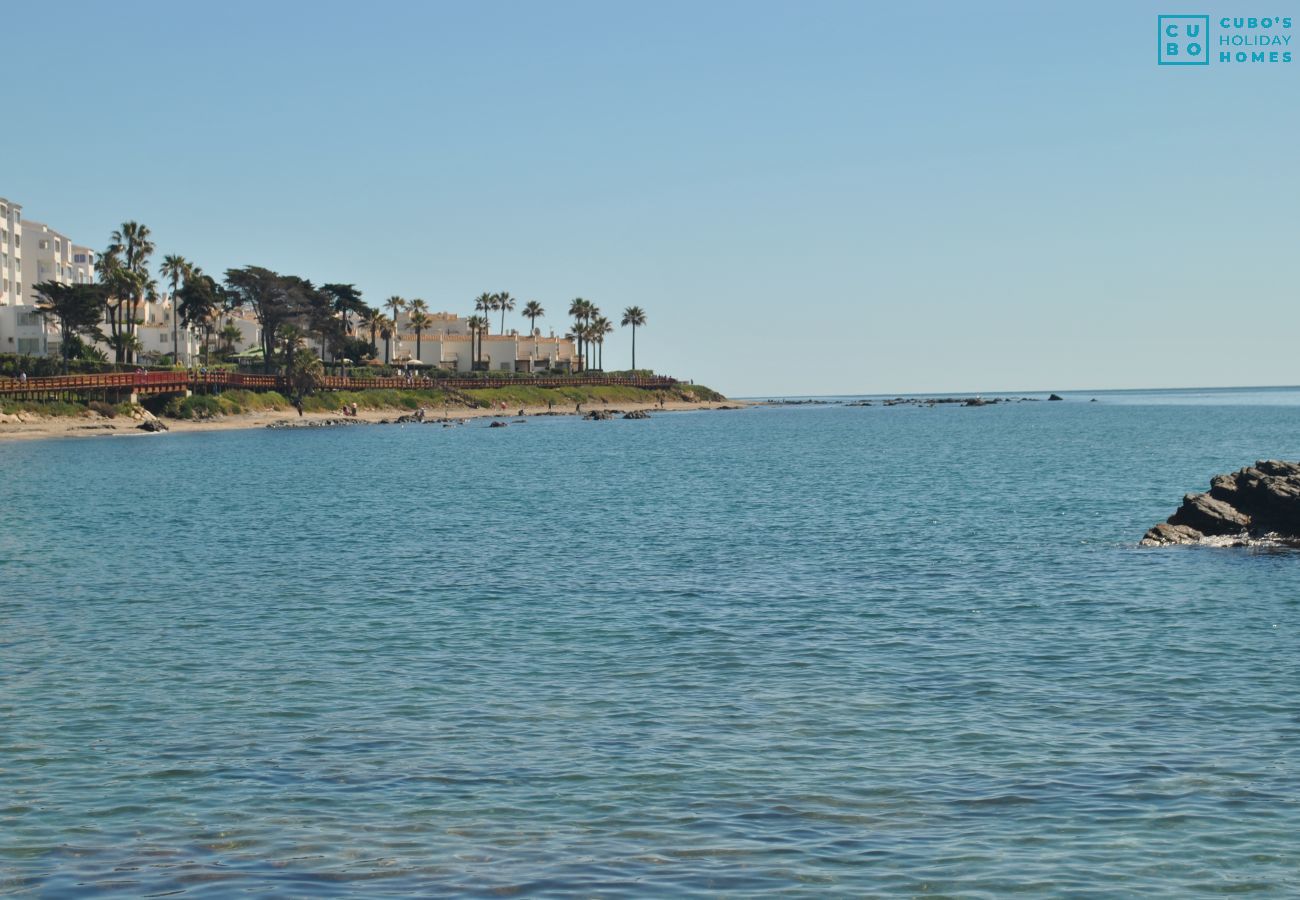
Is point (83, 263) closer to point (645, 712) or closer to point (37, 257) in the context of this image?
point (37, 257)

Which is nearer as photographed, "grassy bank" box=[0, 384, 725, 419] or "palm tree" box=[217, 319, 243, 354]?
"grassy bank" box=[0, 384, 725, 419]

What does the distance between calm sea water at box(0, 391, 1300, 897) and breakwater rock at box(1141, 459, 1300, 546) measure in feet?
5.88

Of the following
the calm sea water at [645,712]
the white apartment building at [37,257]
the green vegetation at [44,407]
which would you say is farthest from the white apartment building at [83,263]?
the calm sea water at [645,712]

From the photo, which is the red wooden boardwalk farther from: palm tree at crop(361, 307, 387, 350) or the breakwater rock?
the breakwater rock

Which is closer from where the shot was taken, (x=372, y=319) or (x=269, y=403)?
(x=269, y=403)

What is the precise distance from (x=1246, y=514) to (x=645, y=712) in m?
28.0

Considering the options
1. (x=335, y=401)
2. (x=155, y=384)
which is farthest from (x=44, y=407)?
(x=335, y=401)

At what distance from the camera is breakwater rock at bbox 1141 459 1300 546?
125ft

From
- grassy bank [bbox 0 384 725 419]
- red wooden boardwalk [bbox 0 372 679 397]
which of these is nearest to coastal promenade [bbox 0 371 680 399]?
red wooden boardwalk [bbox 0 372 679 397]

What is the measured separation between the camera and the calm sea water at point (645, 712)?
12938 millimetres

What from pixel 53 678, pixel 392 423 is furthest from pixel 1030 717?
pixel 392 423

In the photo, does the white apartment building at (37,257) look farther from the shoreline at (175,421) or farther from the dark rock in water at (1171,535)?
the dark rock in water at (1171,535)

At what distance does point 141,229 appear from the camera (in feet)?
480

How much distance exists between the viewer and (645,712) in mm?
18766
